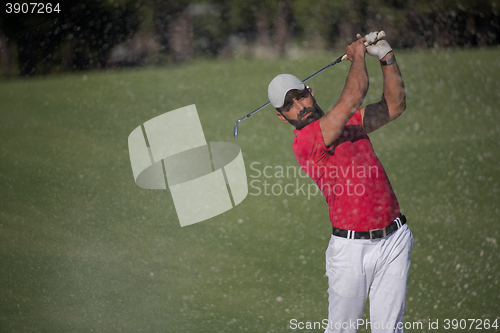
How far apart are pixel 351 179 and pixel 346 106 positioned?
35cm

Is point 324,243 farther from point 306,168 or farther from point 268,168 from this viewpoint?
point 306,168

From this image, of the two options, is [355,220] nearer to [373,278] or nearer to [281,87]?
[373,278]

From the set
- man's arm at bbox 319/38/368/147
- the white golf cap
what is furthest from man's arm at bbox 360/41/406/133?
the white golf cap

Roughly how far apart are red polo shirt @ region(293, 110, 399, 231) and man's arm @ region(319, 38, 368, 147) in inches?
2.7

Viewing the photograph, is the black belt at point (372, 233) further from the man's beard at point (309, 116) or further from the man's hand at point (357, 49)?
the man's hand at point (357, 49)

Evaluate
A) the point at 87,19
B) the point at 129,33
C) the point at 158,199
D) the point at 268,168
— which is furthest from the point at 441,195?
the point at 129,33

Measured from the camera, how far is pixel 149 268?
4.58 metres

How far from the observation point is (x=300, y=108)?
235 cm

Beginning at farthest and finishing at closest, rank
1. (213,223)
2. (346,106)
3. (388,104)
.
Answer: (213,223) → (388,104) → (346,106)

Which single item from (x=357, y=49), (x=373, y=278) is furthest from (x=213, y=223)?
(x=357, y=49)

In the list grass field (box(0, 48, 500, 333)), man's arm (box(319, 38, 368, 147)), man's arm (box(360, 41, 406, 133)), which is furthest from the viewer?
grass field (box(0, 48, 500, 333))

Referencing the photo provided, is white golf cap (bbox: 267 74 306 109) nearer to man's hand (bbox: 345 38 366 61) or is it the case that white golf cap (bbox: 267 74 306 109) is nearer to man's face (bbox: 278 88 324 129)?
man's face (bbox: 278 88 324 129)

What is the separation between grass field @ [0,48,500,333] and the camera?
3.91 metres

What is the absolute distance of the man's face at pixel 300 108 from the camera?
2.34 metres
